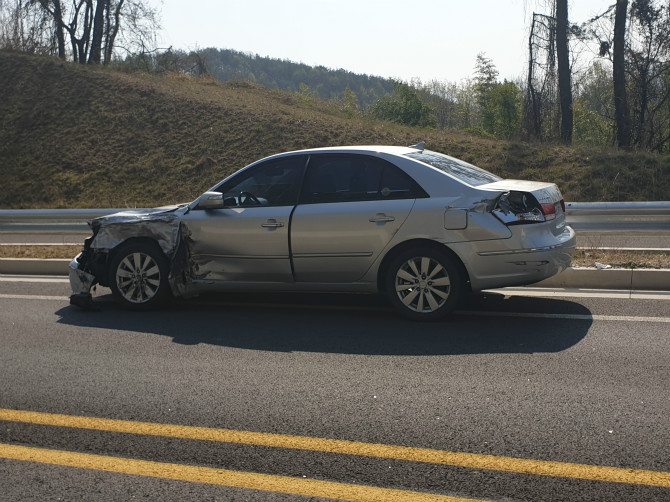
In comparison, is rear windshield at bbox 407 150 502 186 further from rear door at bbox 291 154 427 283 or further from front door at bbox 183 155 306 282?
front door at bbox 183 155 306 282

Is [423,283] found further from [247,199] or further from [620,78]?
[620,78]

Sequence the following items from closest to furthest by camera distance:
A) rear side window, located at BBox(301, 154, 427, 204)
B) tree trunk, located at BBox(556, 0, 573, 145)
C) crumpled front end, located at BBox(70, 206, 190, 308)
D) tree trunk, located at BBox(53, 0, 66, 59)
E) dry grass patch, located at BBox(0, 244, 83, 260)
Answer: rear side window, located at BBox(301, 154, 427, 204), crumpled front end, located at BBox(70, 206, 190, 308), dry grass patch, located at BBox(0, 244, 83, 260), tree trunk, located at BBox(556, 0, 573, 145), tree trunk, located at BBox(53, 0, 66, 59)

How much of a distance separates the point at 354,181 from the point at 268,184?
907 millimetres

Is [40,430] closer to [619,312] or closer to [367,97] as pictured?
[619,312]

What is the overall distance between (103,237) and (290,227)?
6.98 ft

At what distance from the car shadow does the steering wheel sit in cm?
110

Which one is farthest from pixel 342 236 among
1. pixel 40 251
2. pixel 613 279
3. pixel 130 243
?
pixel 40 251

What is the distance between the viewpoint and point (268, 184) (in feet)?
23.9

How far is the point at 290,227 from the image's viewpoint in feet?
22.8

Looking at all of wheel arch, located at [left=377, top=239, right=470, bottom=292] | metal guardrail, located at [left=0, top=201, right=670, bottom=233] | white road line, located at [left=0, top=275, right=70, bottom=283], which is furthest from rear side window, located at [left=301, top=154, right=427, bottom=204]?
metal guardrail, located at [left=0, top=201, right=670, bottom=233]

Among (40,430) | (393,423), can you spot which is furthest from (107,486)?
(393,423)

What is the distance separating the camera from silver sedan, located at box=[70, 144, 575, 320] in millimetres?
6375

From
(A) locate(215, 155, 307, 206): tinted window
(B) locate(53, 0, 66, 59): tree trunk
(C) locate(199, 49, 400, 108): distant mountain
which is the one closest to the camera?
(A) locate(215, 155, 307, 206): tinted window

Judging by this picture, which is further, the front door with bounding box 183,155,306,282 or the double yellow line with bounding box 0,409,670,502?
the front door with bounding box 183,155,306,282
